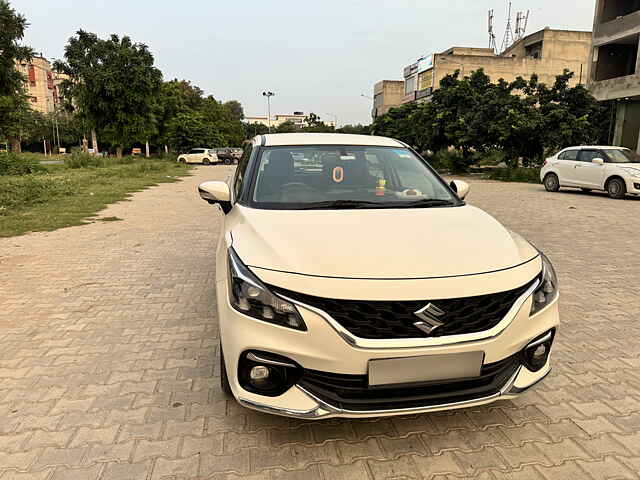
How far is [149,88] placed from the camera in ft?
112

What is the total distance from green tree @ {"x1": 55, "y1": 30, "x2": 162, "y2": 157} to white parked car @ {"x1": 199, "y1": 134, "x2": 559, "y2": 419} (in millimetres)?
34591

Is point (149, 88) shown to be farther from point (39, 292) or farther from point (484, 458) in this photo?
point (484, 458)

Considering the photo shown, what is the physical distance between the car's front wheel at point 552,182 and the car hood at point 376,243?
Answer: 14.7 meters

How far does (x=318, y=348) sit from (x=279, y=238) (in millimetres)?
700

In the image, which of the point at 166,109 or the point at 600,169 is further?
the point at 166,109

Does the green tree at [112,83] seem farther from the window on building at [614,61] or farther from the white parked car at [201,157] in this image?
the window on building at [614,61]

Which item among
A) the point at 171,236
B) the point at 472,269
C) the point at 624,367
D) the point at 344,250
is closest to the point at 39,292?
the point at 171,236

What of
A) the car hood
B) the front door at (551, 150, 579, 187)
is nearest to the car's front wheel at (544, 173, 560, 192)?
the front door at (551, 150, 579, 187)

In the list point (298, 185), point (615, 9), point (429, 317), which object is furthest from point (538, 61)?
point (429, 317)

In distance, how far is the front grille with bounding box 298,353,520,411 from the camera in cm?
219

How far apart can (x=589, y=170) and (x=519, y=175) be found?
24.1 ft

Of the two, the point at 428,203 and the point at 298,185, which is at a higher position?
the point at 298,185

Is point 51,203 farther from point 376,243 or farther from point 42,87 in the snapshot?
point 42,87

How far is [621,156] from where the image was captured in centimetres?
1405
